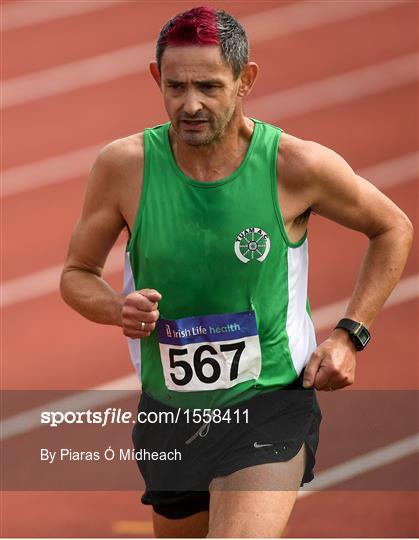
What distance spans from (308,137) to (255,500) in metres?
6.63

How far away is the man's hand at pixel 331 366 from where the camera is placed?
4.20 meters

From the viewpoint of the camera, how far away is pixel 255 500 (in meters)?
4.00

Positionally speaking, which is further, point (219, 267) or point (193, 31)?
point (219, 267)

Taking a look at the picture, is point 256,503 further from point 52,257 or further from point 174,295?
point 52,257

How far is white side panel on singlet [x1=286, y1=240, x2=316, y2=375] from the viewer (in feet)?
14.3

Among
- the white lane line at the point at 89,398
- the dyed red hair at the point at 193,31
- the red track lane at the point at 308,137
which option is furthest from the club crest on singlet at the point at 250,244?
the red track lane at the point at 308,137

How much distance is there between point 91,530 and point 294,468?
2.26m

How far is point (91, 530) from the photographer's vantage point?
20.5ft

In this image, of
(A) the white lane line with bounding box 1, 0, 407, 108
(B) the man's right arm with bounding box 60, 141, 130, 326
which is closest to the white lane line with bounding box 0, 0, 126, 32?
(A) the white lane line with bounding box 1, 0, 407, 108

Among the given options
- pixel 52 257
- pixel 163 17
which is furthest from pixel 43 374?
pixel 163 17

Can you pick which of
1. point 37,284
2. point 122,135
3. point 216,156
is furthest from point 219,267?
point 122,135

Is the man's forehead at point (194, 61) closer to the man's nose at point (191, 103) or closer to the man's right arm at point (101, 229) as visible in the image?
the man's nose at point (191, 103)

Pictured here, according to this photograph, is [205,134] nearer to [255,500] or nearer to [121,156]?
[121,156]

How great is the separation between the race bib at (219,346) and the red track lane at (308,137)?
471 centimetres
